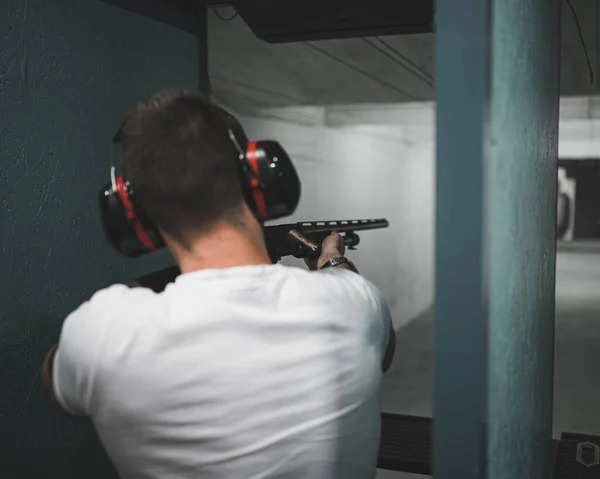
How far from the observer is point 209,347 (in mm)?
683

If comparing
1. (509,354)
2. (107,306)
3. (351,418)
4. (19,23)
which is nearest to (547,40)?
(509,354)

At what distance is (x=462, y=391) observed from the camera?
1.86 ft

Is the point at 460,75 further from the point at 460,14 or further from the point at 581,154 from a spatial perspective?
the point at 581,154


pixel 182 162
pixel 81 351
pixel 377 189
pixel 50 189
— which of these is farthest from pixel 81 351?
pixel 377 189

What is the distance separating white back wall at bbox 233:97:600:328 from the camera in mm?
2918

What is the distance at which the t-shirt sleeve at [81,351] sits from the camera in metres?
0.69

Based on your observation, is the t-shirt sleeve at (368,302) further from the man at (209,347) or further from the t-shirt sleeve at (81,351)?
the t-shirt sleeve at (81,351)

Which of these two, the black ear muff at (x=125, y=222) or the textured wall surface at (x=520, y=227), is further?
the black ear muff at (x=125, y=222)

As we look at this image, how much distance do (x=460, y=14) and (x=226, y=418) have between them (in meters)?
0.47

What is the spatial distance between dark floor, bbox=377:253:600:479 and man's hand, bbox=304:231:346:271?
144cm

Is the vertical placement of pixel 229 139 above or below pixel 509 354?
above

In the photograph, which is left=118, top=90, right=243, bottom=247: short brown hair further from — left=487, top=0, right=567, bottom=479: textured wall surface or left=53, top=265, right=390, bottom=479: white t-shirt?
left=487, top=0, right=567, bottom=479: textured wall surface

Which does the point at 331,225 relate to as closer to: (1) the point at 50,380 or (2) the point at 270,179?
(2) the point at 270,179

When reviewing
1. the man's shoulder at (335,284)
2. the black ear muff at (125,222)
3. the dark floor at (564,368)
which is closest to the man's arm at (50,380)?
the black ear muff at (125,222)
